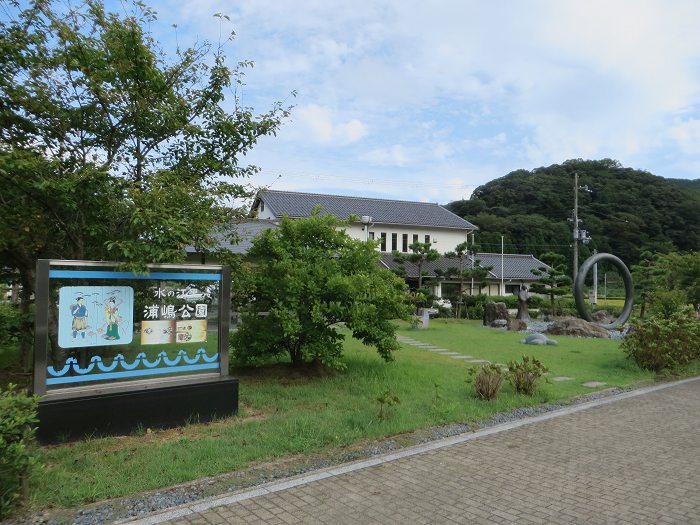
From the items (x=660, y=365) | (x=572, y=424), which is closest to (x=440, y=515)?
(x=572, y=424)

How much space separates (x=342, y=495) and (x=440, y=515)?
78 centimetres

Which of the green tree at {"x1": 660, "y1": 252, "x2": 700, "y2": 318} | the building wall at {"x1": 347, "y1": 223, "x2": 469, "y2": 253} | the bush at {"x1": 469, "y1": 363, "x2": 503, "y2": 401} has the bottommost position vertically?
the bush at {"x1": 469, "y1": 363, "x2": 503, "y2": 401}

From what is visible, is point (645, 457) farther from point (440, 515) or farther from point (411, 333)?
point (411, 333)

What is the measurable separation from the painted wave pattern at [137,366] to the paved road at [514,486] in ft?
7.15

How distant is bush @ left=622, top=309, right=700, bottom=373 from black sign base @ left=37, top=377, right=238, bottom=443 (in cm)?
823

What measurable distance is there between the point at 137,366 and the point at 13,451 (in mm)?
2146

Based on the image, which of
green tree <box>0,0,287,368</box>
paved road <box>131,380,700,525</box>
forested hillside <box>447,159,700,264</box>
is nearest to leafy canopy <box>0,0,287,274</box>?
green tree <box>0,0,287,368</box>

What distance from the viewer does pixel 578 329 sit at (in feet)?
60.3

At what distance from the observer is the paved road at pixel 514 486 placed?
366 cm

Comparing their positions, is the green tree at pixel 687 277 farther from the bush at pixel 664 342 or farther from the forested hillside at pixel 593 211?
the forested hillside at pixel 593 211

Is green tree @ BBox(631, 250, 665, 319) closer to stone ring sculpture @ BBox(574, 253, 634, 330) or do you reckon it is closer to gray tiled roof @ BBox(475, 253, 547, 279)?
stone ring sculpture @ BBox(574, 253, 634, 330)

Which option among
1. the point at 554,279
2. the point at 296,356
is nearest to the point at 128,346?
the point at 296,356

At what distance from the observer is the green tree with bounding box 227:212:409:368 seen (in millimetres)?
7500

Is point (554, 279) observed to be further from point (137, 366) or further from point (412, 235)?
point (137, 366)
